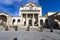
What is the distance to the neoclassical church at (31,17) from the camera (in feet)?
140

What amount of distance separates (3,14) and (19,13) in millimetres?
6508

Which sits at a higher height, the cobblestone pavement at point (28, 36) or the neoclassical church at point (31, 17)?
the neoclassical church at point (31, 17)

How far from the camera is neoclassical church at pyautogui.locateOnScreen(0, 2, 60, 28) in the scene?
42.8 metres

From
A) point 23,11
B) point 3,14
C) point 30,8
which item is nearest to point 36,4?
point 30,8

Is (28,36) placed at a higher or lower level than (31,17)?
lower

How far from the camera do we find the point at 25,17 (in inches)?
1807

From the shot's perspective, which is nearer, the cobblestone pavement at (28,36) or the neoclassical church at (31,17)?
the cobblestone pavement at (28,36)

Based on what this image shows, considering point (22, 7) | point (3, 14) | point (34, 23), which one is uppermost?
point (22, 7)

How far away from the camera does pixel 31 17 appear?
4619 centimetres

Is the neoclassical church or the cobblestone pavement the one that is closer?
the cobblestone pavement

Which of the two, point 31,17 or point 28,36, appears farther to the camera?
point 31,17

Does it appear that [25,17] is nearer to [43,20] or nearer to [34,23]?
[34,23]

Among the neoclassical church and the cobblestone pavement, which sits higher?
the neoclassical church

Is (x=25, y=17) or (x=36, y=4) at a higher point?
(x=36, y=4)
